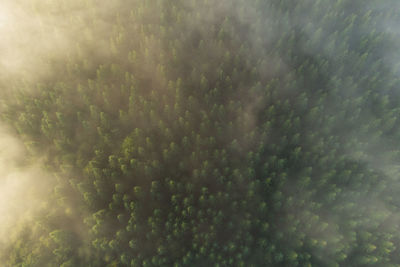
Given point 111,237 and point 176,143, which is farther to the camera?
point 176,143

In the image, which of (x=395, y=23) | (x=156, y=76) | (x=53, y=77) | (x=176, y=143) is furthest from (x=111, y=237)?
(x=395, y=23)

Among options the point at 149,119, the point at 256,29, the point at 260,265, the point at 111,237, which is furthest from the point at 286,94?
the point at 111,237

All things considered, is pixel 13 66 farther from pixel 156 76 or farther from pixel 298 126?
pixel 298 126

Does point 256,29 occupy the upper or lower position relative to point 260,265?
upper

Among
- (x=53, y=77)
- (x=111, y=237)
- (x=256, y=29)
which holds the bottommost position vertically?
(x=111, y=237)

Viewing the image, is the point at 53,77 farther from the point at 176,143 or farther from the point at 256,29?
the point at 256,29

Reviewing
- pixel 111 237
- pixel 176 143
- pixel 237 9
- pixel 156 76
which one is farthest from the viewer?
pixel 237 9

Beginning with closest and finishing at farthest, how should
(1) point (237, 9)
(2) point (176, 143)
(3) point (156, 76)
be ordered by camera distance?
(2) point (176, 143)
(3) point (156, 76)
(1) point (237, 9)
